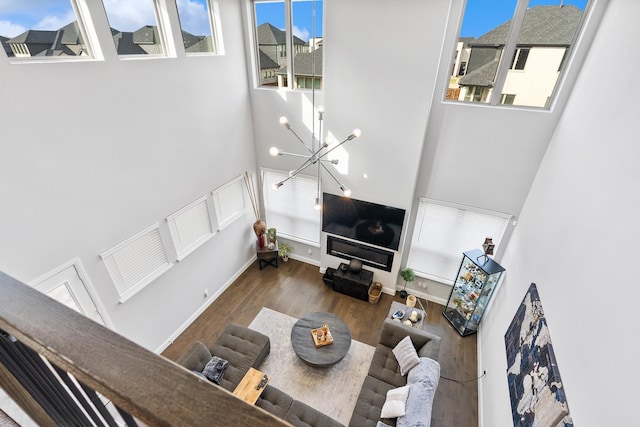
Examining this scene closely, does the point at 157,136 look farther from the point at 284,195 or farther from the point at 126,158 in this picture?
the point at 284,195

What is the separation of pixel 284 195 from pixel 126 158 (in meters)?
3.20

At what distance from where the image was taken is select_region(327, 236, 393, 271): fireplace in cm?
591

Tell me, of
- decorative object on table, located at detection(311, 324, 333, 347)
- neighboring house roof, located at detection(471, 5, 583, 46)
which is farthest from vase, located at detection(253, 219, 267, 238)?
neighboring house roof, located at detection(471, 5, 583, 46)

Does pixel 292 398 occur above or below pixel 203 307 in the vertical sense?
above

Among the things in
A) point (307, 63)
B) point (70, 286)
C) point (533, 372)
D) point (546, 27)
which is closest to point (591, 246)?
point (533, 372)

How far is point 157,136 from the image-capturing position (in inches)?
164

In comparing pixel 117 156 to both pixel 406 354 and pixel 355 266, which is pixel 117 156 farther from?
pixel 406 354

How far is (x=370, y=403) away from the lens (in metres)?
3.91

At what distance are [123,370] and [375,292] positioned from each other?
5697 millimetres

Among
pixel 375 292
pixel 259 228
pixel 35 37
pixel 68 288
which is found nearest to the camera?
pixel 35 37

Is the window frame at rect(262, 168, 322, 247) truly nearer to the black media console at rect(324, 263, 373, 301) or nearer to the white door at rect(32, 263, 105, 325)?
the black media console at rect(324, 263, 373, 301)

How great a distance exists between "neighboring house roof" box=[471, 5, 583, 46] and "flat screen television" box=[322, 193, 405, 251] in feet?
9.45

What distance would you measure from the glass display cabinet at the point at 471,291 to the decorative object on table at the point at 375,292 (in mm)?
1246

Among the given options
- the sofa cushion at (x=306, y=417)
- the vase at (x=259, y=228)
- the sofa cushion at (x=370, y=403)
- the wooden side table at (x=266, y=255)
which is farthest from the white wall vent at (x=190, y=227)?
the sofa cushion at (x=370, y=403)
